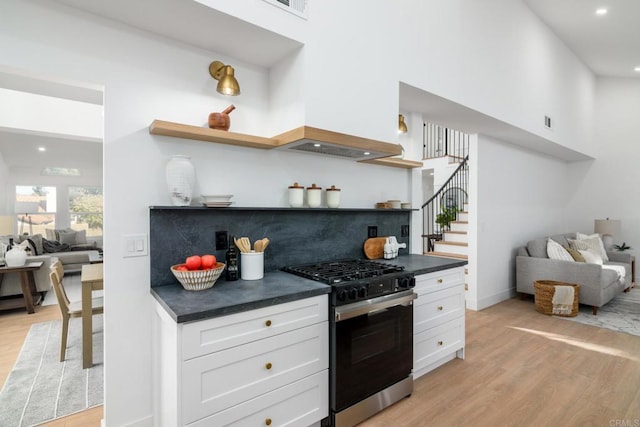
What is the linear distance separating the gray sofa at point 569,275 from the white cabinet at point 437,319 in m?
2.51

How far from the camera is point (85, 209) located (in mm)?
9039

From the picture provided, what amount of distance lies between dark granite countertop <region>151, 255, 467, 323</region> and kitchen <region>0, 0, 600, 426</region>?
1.34ft

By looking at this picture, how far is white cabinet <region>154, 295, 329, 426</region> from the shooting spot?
4.95ft

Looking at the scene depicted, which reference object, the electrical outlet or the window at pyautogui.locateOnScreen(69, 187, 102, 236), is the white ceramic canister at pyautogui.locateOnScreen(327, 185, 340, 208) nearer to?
the electrical outlet

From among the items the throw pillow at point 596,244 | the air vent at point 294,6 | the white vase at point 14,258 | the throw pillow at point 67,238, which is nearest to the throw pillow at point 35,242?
the throw pillow at point 67,238

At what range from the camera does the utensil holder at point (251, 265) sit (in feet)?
6.98

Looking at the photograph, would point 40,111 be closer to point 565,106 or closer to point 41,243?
point 41,243

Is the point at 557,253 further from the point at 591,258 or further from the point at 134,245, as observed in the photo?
the point at 134,245

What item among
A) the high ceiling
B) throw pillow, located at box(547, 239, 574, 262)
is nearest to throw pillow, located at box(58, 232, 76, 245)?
the high ceiling

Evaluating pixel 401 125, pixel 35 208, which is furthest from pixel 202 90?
pixel 35 208

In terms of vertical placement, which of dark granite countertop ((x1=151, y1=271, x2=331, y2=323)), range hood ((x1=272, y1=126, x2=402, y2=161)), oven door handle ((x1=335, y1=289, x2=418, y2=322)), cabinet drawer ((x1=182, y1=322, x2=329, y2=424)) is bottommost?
cabinet drawer ((x1=182, y1=322, x2=329, y2=424))

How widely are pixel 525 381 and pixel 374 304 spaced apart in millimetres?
1616

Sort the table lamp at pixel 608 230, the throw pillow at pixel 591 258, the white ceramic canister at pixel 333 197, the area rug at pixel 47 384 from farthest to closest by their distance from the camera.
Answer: the table lamp at pixel 608 230 < the throw pillow at pixel 591 258 < the white ceramic canister at pixel 333 197 < the area rug at pixel 47 384

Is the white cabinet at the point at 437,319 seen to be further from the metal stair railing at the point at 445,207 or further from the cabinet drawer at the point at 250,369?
the metal stair railing at the point at 445,207
